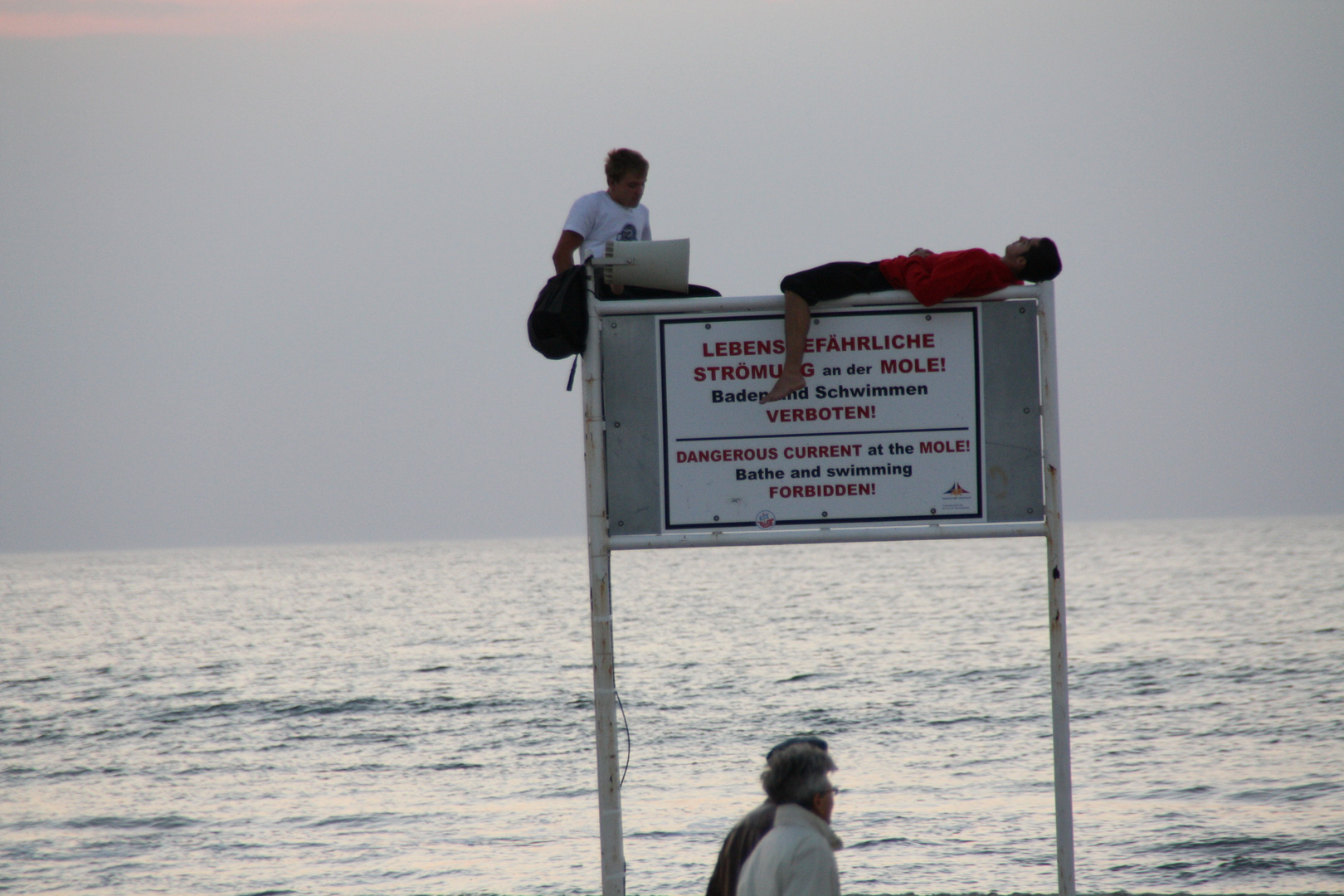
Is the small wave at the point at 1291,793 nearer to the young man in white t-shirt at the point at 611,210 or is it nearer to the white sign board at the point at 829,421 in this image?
the white sign board at the point at 829,421

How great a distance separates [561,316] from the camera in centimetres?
451

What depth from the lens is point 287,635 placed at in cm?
6419

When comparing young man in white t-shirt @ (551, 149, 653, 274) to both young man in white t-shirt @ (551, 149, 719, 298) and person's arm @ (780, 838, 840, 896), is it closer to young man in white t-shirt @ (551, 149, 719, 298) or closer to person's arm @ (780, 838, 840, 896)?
young man in white t-shirt @ (551, 149, 719, 298)

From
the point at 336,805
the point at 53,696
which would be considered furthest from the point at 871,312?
the point at 53,696

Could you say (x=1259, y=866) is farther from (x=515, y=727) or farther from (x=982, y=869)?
(x=515, y=727)

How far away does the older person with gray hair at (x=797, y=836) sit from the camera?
3.52 meters

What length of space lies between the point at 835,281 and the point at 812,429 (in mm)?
605

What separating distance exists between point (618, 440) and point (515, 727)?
2400cm

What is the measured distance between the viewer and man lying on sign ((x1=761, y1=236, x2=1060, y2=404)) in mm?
4465

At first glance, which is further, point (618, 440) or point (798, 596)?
point (798, 596)

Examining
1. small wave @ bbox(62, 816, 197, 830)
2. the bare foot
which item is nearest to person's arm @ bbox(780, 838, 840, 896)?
the bare foot

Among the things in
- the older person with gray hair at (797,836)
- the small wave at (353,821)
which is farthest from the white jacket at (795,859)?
the small wave at (353,821)

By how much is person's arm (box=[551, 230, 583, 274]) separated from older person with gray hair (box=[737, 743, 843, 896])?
2420mm

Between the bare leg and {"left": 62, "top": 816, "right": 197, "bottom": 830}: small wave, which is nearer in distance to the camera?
the bare leg
